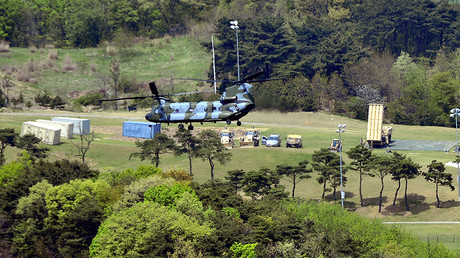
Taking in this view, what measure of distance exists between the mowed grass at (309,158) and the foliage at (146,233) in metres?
16.7

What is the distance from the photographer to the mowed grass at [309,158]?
121 meters

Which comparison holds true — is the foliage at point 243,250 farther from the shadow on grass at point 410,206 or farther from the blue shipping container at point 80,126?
the blue shipping container at point 80,126

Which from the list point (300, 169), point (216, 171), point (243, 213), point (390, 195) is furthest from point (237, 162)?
point (243, 213)

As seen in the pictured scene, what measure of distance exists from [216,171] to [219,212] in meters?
38.6

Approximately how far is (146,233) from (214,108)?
25.7m

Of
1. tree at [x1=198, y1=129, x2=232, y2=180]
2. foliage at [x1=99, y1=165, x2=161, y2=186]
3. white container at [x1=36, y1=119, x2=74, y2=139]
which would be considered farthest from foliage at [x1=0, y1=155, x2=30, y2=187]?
tree at [x1=198, y1=129, x2=232, y2=180]

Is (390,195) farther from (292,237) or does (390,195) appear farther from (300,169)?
(292,237)

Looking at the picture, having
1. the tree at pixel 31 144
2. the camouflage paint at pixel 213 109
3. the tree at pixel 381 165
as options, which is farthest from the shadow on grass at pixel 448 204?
the tree at pixel 31 144

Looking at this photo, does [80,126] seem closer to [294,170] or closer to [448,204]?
[294,170]

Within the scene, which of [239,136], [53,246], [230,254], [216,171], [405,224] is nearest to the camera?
[230,254]

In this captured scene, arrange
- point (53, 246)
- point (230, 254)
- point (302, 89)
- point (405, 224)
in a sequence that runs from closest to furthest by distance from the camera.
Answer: point (230, 254), point (53, 246), point (405, 224), point (302, 89)

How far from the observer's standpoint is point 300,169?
125 m

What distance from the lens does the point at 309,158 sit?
140m

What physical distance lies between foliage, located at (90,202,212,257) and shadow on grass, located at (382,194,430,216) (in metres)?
40.9
